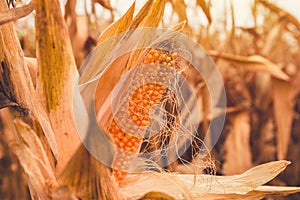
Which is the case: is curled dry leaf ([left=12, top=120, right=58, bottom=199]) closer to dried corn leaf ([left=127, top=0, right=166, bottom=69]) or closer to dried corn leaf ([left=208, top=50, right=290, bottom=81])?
dried corn leaf ([left=127, top=0, right=166, bottom=69])

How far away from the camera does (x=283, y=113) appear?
140 centimetres

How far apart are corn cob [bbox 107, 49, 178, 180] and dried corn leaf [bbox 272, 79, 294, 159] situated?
3.08 feet

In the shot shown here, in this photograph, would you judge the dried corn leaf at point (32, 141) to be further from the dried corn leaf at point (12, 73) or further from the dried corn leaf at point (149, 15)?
the dried corn leaf at point (149, 15)

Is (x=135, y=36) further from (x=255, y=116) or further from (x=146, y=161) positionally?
(x=255, y=116)

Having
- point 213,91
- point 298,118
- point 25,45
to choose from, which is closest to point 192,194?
point 25,45

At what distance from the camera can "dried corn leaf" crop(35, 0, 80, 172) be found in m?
0.46

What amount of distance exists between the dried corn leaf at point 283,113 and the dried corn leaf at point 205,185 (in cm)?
84

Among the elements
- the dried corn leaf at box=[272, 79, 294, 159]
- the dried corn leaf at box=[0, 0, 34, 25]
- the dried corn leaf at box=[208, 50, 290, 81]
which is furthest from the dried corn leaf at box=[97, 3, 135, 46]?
the dried corn leaf at box=[272, 79, 294, 159]

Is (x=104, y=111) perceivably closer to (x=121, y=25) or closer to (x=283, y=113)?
(x=121, y=25)

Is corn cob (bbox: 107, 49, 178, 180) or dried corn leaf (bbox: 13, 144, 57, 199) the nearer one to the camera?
dried corn leaf (bbox: 13, 144, 57, 199)

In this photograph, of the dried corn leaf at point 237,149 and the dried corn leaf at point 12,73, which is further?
the dried corn leaf at point 237,149

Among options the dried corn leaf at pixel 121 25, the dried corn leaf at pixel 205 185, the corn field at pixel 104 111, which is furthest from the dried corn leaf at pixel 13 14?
the dried corn leaf at pixel 205 185

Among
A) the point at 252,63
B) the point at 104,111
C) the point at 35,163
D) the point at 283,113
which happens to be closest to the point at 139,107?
the point at 104,111

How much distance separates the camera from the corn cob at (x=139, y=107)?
1.69 feet
